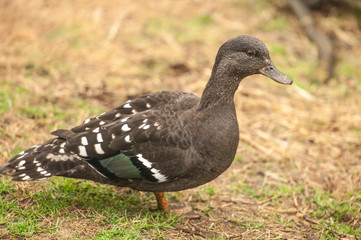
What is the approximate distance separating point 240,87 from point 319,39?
7.88ft

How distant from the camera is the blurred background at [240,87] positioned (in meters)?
4.28

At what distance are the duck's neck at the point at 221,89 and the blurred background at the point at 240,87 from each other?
1095 millimetres

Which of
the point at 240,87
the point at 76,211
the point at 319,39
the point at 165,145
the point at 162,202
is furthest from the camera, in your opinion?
the point at 319,39

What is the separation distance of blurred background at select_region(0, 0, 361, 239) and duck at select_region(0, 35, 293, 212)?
54 centimetres

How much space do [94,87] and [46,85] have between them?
681 millimetres

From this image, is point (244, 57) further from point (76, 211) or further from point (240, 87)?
point (240, 87)

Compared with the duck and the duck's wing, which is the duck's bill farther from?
the duck's wing

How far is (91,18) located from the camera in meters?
8.52

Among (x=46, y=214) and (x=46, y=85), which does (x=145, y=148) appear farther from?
(x=46, y=85)

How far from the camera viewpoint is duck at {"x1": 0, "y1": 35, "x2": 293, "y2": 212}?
11.6 ft

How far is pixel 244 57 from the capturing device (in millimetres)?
3623

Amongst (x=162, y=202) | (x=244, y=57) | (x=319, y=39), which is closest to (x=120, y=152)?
(x=162, y=202)

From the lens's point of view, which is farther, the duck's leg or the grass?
the duck's leg

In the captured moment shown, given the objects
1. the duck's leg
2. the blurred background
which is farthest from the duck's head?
the blurred background
